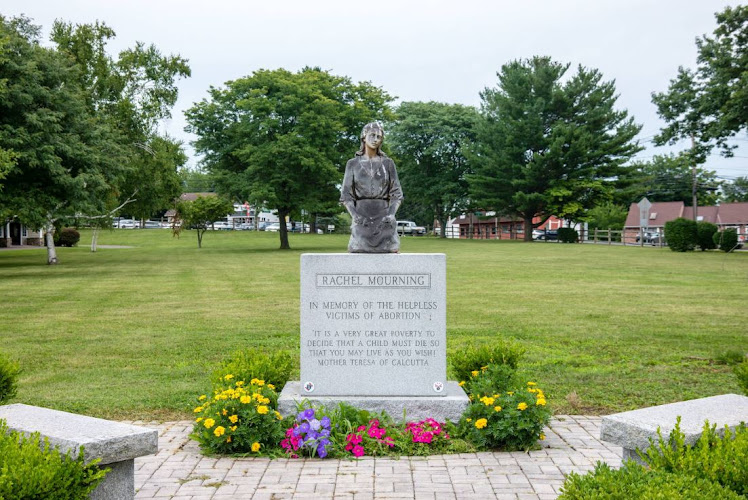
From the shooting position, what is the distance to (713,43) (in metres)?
38.2

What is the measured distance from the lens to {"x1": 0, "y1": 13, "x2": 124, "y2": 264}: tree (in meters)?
27.3

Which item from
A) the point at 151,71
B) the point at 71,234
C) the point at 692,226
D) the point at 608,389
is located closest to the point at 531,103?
the point at 692,226

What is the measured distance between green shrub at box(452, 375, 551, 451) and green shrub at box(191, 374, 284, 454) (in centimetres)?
185

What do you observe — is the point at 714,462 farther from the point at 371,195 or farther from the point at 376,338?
the point at 371,195

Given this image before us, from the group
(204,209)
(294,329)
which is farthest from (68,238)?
(294,329)

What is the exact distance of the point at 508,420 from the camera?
21.5 ft

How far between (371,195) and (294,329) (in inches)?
257

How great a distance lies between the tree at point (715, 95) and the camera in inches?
1420

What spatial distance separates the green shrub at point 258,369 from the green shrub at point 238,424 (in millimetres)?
609

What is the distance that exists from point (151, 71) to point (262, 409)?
3888cm

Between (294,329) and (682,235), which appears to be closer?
(294,329)

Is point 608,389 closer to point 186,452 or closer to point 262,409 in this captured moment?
point 262,409

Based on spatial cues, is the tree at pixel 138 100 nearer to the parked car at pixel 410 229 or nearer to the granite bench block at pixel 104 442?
the granite bench block at pixel 104 442

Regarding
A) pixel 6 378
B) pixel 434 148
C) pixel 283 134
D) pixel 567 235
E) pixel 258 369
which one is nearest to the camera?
Answer: pixel 6 378
